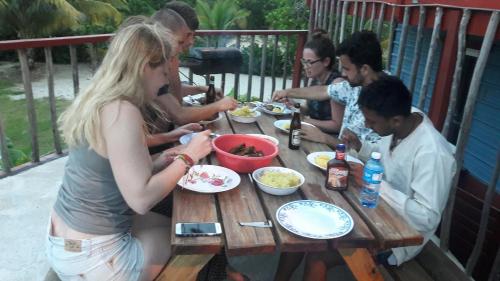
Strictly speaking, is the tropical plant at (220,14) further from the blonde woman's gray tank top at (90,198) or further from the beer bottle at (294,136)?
the blonde woman's gray tank top at (90,198)

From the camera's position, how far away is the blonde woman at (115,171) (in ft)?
5.06

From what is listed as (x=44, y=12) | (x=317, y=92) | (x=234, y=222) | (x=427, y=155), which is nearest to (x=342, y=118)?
(x=317, y=92)

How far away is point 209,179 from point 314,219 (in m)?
0.52

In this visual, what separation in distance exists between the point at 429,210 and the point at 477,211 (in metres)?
1.50

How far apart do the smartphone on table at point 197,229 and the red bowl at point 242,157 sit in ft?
1.56

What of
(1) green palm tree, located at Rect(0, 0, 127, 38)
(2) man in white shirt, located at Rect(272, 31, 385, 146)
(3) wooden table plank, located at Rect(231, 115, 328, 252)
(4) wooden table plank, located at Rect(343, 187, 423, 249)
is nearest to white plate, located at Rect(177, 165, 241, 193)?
(3) wooden table plank, located at Rect(231, 115, 328, 252)

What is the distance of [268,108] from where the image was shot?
123 inches

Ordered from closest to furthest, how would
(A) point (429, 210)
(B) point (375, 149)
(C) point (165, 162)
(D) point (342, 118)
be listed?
(A) point (429, 210) → (C) point (165, 162) → (B) point (375, 149) → (D) point (342, 118)

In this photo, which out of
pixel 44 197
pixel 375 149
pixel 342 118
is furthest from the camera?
pixel 44 197

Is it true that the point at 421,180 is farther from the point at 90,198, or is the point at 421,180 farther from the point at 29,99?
the point at 29,99

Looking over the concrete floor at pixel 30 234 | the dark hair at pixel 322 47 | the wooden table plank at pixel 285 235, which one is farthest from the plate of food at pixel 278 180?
the dark hair at pixel 322 47

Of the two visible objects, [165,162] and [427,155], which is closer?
[427,155]

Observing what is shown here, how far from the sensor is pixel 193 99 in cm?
326

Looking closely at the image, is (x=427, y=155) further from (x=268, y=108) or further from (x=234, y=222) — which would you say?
(x=268, y=108)
